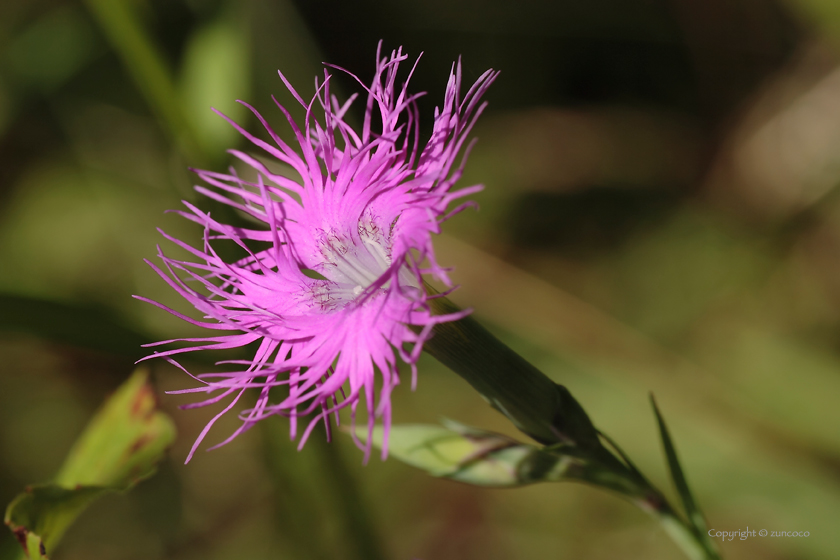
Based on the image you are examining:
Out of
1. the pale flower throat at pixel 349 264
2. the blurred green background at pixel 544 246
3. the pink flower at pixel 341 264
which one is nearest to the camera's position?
the pink flower at pixel 341 264

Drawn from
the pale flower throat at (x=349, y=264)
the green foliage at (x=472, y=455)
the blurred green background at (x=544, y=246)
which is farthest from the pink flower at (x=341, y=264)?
the blurred green background at (x=544, y=246)

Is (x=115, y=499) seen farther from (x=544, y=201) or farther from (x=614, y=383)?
(x=544, y=201)

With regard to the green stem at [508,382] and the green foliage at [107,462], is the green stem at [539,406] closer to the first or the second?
the green stem at [508,382]

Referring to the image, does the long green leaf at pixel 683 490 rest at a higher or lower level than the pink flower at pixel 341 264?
lower

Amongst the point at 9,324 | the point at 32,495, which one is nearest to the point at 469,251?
the point at 9,324

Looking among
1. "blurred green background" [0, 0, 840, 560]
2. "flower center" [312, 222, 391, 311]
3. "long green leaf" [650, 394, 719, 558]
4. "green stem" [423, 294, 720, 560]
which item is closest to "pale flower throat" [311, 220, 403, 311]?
"flower center" [312, 222, 391, 311]

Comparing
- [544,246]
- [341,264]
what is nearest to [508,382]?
[341,264]
